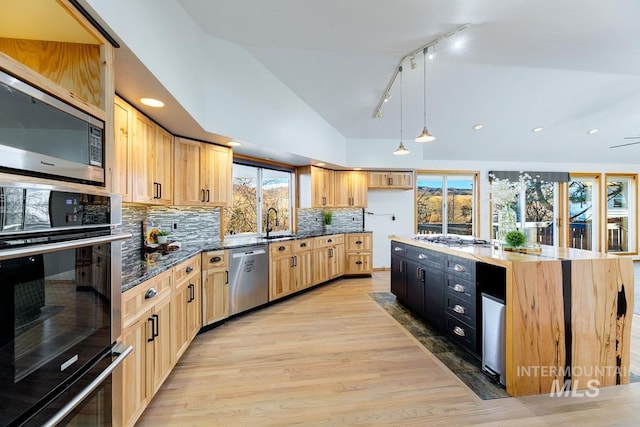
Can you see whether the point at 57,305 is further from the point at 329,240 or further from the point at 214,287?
the point at 329,240

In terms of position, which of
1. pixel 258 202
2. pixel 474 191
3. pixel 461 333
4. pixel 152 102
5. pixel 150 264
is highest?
pixel 152 102

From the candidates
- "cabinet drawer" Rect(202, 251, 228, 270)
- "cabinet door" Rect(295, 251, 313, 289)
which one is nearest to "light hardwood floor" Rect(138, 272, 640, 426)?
"cabinet drawer" Rect(202, 251, 228, 270)

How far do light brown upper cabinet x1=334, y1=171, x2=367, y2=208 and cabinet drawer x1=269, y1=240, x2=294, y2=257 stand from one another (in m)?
1.73

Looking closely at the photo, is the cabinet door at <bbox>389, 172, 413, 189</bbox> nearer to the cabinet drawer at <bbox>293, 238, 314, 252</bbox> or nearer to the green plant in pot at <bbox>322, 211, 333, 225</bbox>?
the green plant in pot at <bbox>322, 211, 333, 225</bbox>

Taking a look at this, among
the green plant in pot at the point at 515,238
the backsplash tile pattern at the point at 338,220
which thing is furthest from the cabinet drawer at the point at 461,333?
the backsplash tile pattern at the point at 338,220

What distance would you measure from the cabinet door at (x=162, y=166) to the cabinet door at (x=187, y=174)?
70 mm

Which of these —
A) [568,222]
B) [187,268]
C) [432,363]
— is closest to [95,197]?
[187,268]

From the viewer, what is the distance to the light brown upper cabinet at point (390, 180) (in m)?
5.73

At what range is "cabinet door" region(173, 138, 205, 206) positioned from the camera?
2930mm

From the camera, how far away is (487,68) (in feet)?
12.0

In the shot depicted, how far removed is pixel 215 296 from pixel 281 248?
45.0 inches

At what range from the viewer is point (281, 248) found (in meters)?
3.94

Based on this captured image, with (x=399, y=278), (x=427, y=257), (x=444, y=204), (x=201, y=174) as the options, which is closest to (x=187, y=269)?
(x=201, y=174)

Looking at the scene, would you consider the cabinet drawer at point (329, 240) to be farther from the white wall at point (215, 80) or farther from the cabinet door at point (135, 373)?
the cabinet door at point (135, 373)
